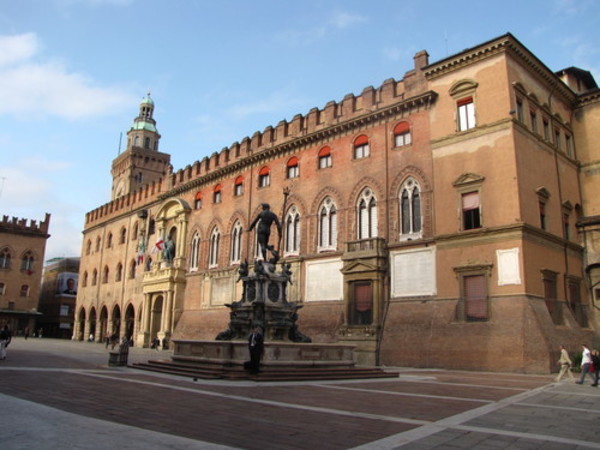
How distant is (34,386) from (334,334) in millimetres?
16360

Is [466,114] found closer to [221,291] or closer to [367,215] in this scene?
[367,215]

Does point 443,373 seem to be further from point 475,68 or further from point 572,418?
point 475,68

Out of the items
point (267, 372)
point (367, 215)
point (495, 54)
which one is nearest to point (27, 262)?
point (367, 215)

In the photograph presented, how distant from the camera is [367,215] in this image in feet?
86.4

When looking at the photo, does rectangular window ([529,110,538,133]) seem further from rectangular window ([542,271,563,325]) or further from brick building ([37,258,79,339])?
brick building ([37,258,79,339])

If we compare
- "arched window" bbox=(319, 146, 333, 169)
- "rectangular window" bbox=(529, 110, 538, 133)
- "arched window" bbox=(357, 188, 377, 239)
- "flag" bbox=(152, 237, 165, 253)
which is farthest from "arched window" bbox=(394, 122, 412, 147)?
"flag" bbox=(152, 237, 165, 253)

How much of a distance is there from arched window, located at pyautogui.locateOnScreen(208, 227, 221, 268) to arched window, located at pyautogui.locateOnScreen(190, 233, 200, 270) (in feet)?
5.66

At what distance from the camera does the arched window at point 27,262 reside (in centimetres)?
6100

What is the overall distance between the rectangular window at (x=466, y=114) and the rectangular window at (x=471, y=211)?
3315 millimetres

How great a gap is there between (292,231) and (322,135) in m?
5.90

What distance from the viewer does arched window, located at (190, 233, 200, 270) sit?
124ft

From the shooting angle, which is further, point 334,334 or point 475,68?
point 334,334

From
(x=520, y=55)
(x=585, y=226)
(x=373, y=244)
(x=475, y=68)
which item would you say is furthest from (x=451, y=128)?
(x=585, y=226)

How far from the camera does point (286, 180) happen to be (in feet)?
103
